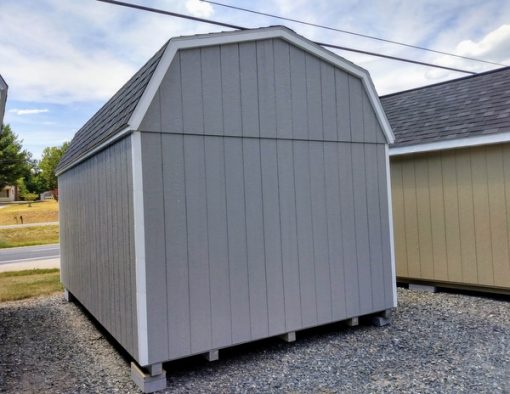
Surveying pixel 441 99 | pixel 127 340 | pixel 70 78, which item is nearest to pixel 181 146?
pixel 127 340

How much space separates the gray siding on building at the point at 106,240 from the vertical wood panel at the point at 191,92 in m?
0.55

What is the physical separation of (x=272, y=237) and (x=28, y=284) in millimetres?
6780

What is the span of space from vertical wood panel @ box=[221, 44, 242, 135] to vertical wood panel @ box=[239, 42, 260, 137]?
0.05 m

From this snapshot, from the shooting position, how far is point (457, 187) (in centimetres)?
591

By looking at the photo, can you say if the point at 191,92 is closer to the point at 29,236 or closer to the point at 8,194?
the point at 29,236

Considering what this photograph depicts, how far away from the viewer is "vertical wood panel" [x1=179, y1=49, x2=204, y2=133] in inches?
135

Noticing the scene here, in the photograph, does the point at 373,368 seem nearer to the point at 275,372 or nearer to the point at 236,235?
the point at 275,372

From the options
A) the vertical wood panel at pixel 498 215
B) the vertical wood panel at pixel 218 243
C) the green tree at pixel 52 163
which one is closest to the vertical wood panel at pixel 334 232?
the vertical wood panel at pixel 218 243

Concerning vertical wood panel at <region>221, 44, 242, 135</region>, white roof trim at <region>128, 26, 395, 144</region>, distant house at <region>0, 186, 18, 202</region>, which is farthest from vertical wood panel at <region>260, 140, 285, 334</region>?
distant house at <region>0, 186, 18, 202</region>

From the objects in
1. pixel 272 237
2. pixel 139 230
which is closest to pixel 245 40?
pixel 272 237

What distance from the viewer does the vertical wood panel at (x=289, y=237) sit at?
12.9 feet

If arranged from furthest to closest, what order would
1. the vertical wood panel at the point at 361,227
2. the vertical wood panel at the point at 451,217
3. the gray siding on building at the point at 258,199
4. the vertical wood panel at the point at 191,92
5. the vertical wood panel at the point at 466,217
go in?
the vertical wood panel at the point at 451,217 < the vertical wood panel at the point at 466,217 < the vertical wood panel at the point at 361,227 < the vertical wood panel at the point at 191,92 < the gray siding on building at the point at 258,199

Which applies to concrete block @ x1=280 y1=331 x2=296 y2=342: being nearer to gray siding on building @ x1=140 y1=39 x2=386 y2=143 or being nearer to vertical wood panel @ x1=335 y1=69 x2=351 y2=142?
gray siding on building @ x1=140 y1=39 x2=386 y2=143

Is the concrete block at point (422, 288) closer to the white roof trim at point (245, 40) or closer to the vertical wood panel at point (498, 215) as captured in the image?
the vertical wood panel at point (498, 215)
